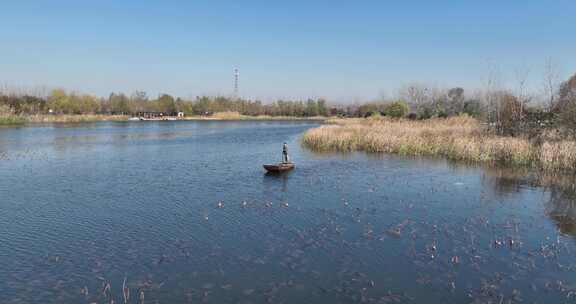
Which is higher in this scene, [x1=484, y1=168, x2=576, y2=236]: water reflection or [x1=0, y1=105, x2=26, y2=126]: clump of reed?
[x1=0, y1=105, x2=26, y2=126]: clump of reed

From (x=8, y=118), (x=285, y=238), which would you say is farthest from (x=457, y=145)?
(x=8, y=118)

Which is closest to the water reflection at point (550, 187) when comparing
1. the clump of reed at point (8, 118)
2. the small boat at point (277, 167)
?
the small boat at point (277, 167)

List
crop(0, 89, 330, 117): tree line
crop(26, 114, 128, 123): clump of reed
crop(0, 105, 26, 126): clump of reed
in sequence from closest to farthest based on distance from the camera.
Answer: crop(0, 105, 26, 126): clump of reed, crop(26, 114, 128, 123): clump of reed, crop(0, 89, 330, 117): tree line

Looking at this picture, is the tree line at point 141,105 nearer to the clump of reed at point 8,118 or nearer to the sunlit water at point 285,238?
the clump of reed at point 8,118

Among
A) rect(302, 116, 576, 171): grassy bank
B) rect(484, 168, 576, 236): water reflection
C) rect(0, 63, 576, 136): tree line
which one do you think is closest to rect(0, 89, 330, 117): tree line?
rect(0, 63, 576, 136): tree line

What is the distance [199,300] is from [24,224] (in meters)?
7.72

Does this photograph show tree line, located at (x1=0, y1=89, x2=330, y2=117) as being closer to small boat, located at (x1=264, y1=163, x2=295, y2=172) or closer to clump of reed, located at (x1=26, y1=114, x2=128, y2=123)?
clump of reed, located at (x1=26, y1=114, x2=128, y2=123)

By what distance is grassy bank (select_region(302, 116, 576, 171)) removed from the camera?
2303 centimetres

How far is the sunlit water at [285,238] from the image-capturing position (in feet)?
26.5

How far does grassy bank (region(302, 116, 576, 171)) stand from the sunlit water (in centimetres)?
401

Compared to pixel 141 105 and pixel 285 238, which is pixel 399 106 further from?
pixel 141 105

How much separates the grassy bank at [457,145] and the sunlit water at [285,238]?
4.01m

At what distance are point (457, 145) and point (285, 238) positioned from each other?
804 inches

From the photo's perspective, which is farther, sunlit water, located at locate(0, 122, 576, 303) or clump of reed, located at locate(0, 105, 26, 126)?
clump of reed, located at locate(0, 105, 26, 126)
